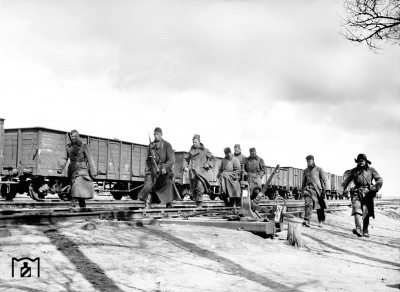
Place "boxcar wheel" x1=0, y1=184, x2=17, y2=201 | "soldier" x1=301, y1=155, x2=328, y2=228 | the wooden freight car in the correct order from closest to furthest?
"soldier" x1=301, y1=155, x2=328, y2=228, the wooden freight car, "boxcar wheel" x1=0, y1=184, x2=17, y2=201

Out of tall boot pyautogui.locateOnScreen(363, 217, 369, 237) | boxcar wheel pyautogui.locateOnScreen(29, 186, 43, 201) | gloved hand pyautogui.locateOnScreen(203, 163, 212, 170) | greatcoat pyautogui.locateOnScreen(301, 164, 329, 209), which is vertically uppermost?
gloved hand pyautogui.locateOnScreen(203, 163, 212, 170)

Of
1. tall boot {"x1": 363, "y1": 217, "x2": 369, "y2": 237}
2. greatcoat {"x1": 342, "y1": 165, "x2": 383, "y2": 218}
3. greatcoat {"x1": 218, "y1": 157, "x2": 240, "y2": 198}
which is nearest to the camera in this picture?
greatcoat {"x1": 342, "y1": 165, "x2": 383, "y2": 218}

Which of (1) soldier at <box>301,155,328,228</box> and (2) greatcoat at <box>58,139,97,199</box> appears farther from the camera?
(1) soldier at <box>301,155,328,228</box>

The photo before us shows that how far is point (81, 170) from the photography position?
10305 mm

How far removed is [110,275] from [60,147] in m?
14.5

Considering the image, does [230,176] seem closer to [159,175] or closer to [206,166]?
[206,166]

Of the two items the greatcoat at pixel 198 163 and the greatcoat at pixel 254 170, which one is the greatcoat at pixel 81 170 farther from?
the greatcoat at pixel 254 170

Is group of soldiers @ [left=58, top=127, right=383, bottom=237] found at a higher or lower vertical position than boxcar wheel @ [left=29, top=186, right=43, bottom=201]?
higher

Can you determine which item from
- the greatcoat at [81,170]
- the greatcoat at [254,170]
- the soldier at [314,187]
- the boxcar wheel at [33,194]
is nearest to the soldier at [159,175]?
the greatcoat at [81,170]

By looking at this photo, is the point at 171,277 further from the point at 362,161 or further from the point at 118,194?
the point at 118,194

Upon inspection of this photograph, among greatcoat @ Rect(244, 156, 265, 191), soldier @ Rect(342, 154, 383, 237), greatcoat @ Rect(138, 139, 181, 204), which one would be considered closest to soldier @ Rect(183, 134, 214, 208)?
greatcoat @ Rect(244, 156, 265, 191)

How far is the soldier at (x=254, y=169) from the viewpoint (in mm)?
13251

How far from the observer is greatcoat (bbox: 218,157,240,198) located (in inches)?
504

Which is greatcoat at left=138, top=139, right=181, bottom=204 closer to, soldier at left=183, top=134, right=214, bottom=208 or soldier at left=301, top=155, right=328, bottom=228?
soldier at left=183, top=134, right=214, bottom=208
